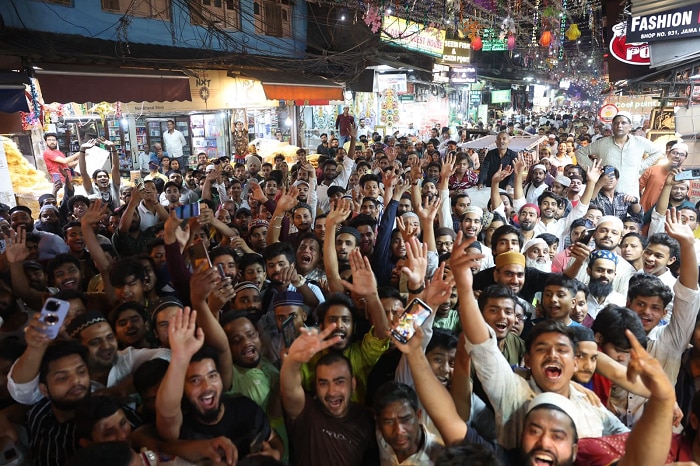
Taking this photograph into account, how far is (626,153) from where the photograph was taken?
22.3 feet

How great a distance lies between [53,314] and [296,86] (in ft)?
32.6

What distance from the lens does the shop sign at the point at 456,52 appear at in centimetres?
1642

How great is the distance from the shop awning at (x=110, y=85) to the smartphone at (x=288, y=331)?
598cm

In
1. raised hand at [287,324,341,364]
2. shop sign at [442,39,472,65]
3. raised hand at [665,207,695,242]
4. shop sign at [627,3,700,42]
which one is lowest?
raised hand at [287,324,341,364]

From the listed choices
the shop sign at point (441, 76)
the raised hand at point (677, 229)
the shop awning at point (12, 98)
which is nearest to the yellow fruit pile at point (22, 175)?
the shop awning at point (12, 98)

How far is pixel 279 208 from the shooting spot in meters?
5.16

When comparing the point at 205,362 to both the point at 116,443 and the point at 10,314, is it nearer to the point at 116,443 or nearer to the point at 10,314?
the point at 116,443

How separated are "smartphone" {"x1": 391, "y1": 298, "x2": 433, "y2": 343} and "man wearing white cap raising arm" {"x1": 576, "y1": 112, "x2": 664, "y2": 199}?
17.2 feet

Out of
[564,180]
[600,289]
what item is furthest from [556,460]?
[564,180]

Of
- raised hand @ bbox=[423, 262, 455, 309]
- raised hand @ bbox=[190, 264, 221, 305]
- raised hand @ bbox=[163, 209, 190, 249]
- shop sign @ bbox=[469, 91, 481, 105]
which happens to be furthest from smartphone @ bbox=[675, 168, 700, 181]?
shop sign @ bbox=[469, 91, 481, 105]

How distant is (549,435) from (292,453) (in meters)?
1.44

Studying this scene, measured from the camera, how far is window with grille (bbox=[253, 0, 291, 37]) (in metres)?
12.6

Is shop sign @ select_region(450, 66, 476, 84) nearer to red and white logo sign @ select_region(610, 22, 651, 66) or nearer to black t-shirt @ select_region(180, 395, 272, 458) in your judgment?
red and white logo sign @ select_region(610, 22, 651, 66)

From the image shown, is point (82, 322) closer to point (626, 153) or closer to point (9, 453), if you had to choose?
point (9, 453)
